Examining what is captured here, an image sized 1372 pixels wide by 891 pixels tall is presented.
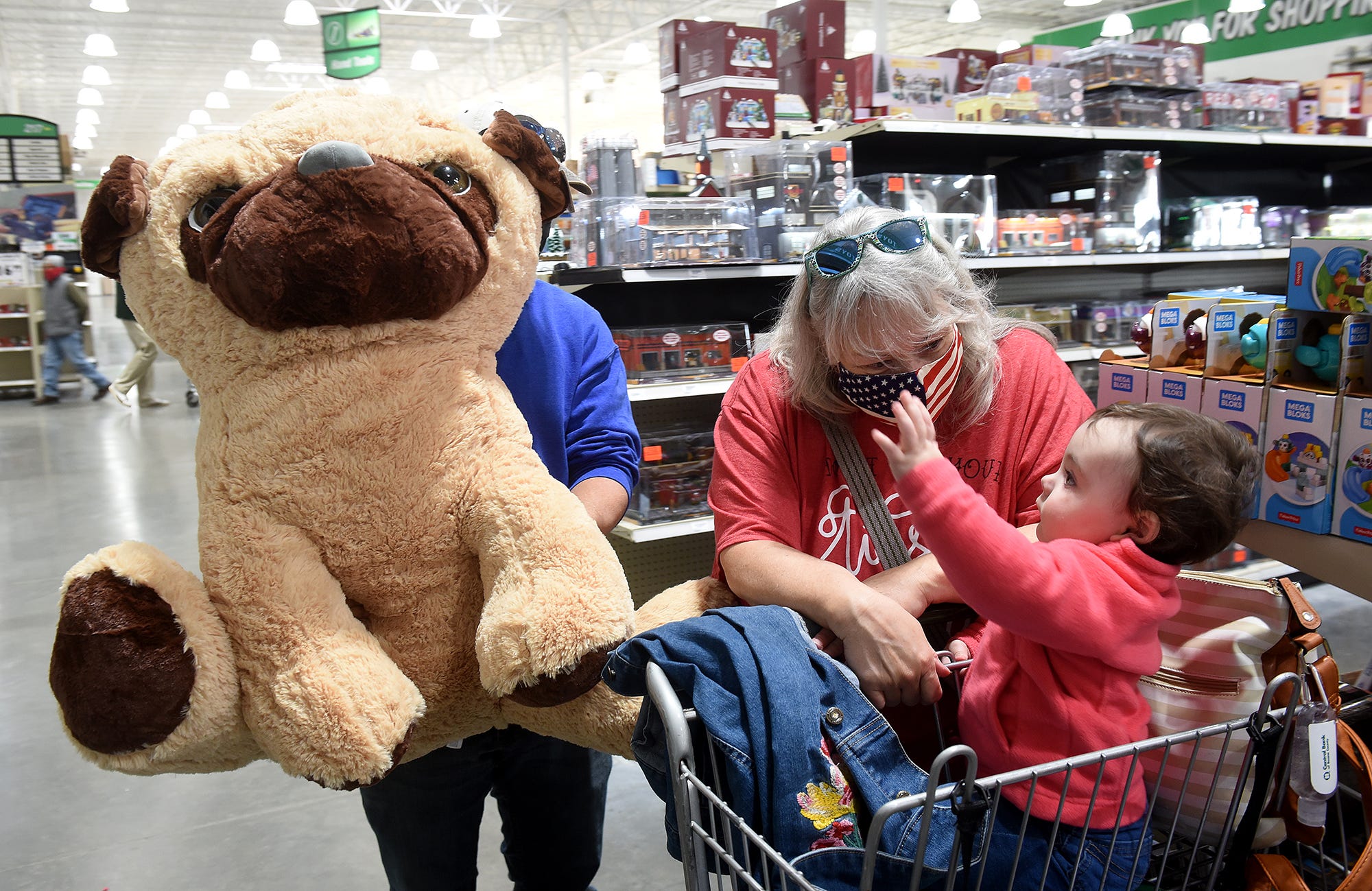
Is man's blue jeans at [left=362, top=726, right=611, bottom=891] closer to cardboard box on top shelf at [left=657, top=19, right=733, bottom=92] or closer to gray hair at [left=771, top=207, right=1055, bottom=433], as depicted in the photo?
gray hair at [left=771, top=207, right=1055, bottom=433]

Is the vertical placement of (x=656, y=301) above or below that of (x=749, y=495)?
above

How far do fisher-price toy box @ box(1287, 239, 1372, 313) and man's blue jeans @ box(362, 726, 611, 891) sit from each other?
1467 millimetres

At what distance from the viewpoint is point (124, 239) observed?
1.23 meters

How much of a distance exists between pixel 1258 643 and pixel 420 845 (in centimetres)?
116

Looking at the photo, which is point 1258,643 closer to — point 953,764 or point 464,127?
point 953,764

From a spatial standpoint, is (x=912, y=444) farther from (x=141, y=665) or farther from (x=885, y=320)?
(x=141, y=665)

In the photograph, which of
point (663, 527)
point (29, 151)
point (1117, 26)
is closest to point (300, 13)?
point (29, 151)

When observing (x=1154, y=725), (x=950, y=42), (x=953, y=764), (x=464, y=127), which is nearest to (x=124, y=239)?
(x=464, y=127)

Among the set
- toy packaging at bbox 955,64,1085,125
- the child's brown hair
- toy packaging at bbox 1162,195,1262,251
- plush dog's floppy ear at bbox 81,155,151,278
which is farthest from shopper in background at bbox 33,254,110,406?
the child's brown hair

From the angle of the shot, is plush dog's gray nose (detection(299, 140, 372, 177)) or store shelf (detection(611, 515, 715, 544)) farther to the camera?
store shelf (detection(611, 515, 715, 544))

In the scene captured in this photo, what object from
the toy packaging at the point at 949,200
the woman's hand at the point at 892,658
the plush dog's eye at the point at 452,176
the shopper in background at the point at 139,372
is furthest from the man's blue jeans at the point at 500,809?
the shopper in background at the point at 139,372

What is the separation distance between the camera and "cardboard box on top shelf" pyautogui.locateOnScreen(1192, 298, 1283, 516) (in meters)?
1.85

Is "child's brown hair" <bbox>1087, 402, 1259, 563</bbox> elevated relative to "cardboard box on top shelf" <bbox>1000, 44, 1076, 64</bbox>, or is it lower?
lower

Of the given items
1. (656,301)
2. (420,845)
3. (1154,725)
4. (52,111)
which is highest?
(52,111)
